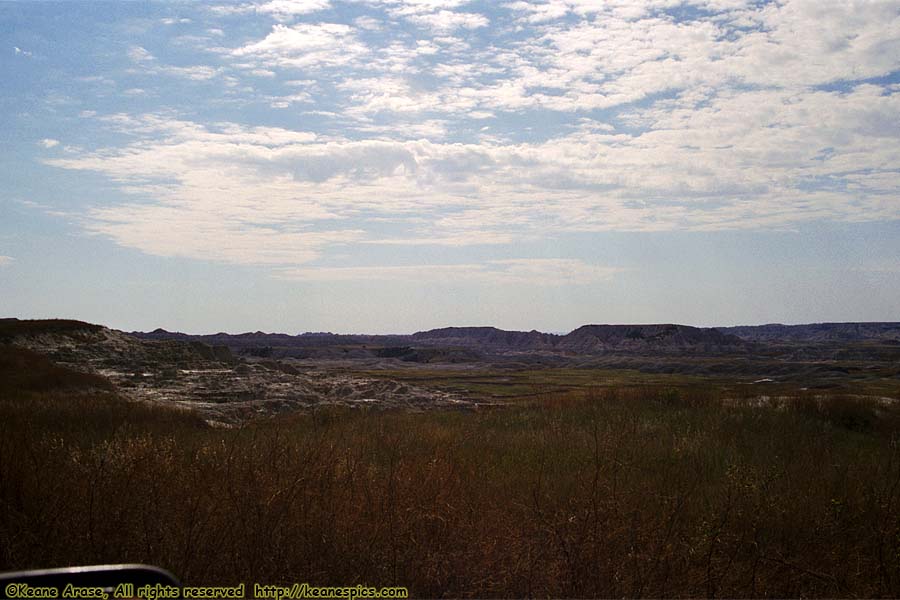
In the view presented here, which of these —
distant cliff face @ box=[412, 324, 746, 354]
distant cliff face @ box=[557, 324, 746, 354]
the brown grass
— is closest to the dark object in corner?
the brown grass

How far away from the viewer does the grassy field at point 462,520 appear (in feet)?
16.4

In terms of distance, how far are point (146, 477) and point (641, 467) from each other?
6140 mm

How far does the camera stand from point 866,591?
509 centimetres

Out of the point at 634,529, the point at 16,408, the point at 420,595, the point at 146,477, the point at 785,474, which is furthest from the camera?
the point at 16,408

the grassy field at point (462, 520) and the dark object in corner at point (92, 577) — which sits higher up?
the dark object in corner at point (92, 577)

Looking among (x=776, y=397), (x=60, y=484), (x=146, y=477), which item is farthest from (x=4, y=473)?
(x=776, y=397)

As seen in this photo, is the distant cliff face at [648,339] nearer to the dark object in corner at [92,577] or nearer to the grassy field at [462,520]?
the grassy field at [462,520]

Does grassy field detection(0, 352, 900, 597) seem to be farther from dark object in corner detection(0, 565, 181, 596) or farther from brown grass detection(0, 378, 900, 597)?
dark object in corner detection(0, 565, 181, 596)

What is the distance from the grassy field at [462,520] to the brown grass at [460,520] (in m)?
0.02

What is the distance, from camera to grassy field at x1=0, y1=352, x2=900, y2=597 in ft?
16.4

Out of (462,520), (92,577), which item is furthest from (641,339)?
(92,577)

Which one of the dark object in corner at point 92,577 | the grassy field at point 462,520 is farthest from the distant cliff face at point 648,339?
the dark object in corner at point 92,577

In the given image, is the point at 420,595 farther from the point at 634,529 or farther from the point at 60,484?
the point at 60,484

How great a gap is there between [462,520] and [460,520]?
0.09 feet
